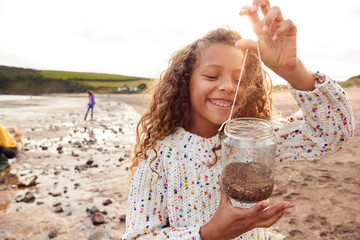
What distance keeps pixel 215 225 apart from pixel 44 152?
27.0 ft

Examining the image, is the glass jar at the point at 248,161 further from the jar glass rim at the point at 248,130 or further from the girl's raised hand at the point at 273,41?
the girl's raised hand at the point at 273,41

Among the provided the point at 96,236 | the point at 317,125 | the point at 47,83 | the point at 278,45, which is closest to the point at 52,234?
the point at 96,236

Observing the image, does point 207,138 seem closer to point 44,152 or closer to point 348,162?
point 348,162

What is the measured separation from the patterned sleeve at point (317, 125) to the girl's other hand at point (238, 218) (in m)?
0.67

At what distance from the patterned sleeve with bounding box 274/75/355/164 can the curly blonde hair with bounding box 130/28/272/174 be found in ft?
1.11

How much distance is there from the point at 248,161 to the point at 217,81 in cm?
68

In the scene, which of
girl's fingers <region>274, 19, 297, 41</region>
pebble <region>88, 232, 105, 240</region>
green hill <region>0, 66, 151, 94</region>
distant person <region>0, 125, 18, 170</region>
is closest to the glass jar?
girl's fingers <region>274, 19, 297, 41</region>

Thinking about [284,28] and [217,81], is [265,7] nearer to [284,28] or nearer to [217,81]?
[284,28]

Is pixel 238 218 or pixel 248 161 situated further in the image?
pixel 248 161

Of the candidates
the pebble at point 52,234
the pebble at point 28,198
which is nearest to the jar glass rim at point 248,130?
the pebble at point 52,234

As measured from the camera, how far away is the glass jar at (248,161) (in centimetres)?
133

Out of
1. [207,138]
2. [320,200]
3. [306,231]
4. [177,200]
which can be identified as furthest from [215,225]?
[320,200]

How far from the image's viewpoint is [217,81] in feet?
5.99

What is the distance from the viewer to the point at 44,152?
804 cm
